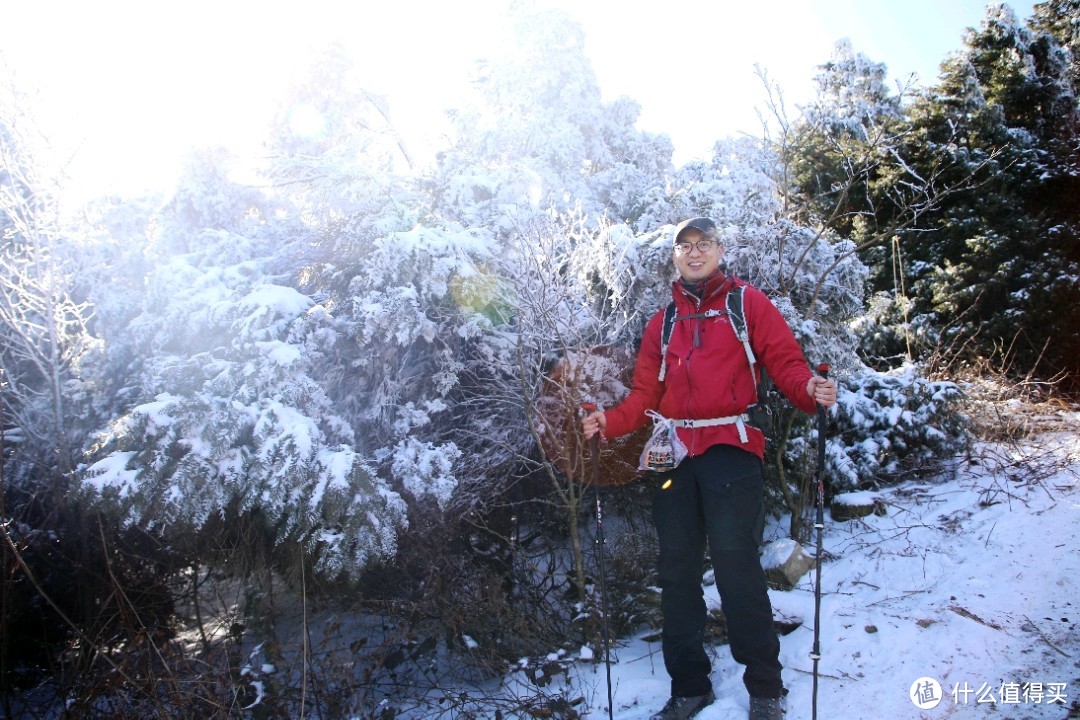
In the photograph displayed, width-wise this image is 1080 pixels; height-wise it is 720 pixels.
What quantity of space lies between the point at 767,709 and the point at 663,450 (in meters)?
1.19

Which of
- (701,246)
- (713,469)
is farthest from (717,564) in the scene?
(701,246)

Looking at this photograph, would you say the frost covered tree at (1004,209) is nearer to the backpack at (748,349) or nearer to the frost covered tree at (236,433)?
the backpack at (748,349)

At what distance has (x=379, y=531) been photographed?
326 cm

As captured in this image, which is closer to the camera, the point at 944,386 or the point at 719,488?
the point at 719,488

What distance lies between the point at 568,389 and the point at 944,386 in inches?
152

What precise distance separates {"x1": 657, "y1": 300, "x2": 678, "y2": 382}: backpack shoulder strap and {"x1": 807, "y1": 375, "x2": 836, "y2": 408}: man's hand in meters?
0.74

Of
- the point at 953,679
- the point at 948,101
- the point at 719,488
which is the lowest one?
the point at 953,679

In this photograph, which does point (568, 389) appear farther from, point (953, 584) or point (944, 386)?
point (944, 386)

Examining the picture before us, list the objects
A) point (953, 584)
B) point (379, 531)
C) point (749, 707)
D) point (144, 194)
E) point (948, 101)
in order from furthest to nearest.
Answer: point (948, 101) < point (144, 194) < point (953, 584) < point (379, 531) < point (749, 707)

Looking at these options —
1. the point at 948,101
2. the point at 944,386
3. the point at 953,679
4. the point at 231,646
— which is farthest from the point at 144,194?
the point at 948,101

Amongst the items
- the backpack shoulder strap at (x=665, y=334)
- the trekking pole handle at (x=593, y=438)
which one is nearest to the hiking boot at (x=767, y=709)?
the trekking pole handle at (x=593, y=438)

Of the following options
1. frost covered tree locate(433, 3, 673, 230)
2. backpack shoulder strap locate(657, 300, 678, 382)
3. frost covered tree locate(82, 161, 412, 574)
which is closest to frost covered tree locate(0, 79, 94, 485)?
frost covered tree locate(82, 161, 412, 574)
